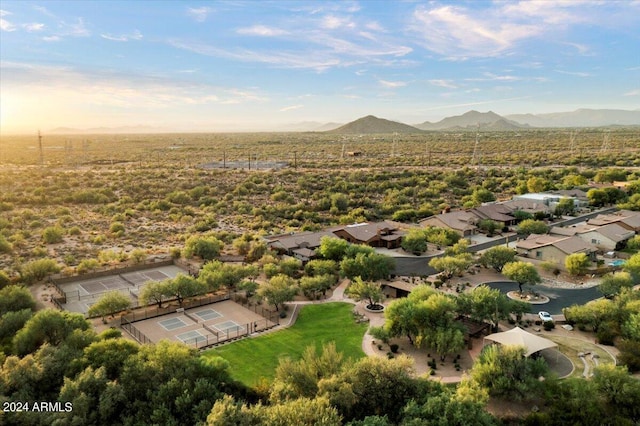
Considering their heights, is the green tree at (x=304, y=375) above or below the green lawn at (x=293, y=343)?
above

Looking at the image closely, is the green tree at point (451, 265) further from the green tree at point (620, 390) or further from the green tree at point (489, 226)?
the green tree at point (620, 390)

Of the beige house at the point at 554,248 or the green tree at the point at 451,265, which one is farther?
the beige house at the point at 554,248

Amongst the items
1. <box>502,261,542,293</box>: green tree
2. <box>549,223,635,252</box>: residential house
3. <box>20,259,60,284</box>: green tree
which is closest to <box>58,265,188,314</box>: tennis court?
<box>20,259,60,284</box>: green tree

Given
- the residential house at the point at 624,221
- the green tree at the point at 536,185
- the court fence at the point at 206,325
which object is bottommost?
the court fence at the point at 206,325

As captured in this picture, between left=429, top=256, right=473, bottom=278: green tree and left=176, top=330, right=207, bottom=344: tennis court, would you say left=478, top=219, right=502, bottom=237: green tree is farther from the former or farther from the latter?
left=176, top=330, right=207, bottom=344: tennis court

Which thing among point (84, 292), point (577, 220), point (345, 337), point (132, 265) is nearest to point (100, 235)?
point (132, 265)

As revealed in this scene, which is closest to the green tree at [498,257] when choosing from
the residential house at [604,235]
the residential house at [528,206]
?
the residential house at [604,235]

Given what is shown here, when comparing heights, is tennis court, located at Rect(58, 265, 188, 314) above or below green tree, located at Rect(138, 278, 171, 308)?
below
